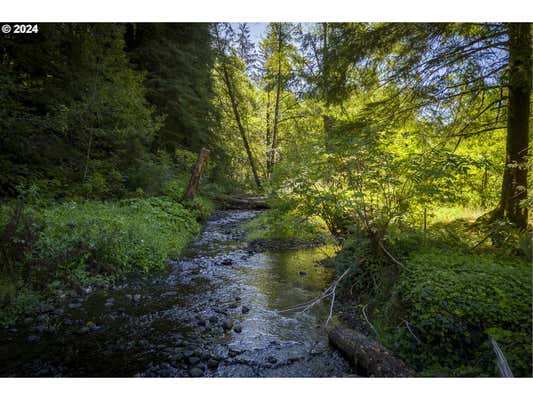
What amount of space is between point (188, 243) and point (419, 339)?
588cm

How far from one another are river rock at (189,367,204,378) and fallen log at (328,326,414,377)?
1.42 m

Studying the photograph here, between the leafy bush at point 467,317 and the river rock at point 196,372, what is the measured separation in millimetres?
1947

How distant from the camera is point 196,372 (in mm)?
2832

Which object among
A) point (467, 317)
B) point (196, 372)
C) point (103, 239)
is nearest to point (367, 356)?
point (467, 317)

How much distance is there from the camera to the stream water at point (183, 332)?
2.91m

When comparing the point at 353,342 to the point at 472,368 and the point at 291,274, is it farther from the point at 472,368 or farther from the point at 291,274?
the point at 291,274

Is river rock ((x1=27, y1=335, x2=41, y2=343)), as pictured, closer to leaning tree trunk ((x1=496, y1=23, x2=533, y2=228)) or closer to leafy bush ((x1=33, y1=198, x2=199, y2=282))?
leafy bush ((x1=33, y1=198, x2=199, y2=282))

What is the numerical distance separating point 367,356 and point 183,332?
6.76 ft

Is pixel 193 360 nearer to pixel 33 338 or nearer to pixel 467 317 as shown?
pixel 33 338

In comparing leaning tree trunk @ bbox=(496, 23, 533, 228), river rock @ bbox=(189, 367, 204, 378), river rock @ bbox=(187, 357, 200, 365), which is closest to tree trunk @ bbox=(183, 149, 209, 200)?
river rock @ bbox=(187, 357, 200, 365)

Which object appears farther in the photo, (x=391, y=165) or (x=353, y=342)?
(x=391, y=165)

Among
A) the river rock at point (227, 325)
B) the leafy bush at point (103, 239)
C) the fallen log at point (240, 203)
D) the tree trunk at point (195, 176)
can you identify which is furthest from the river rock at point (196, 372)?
the fallen log at point (240, 203)
